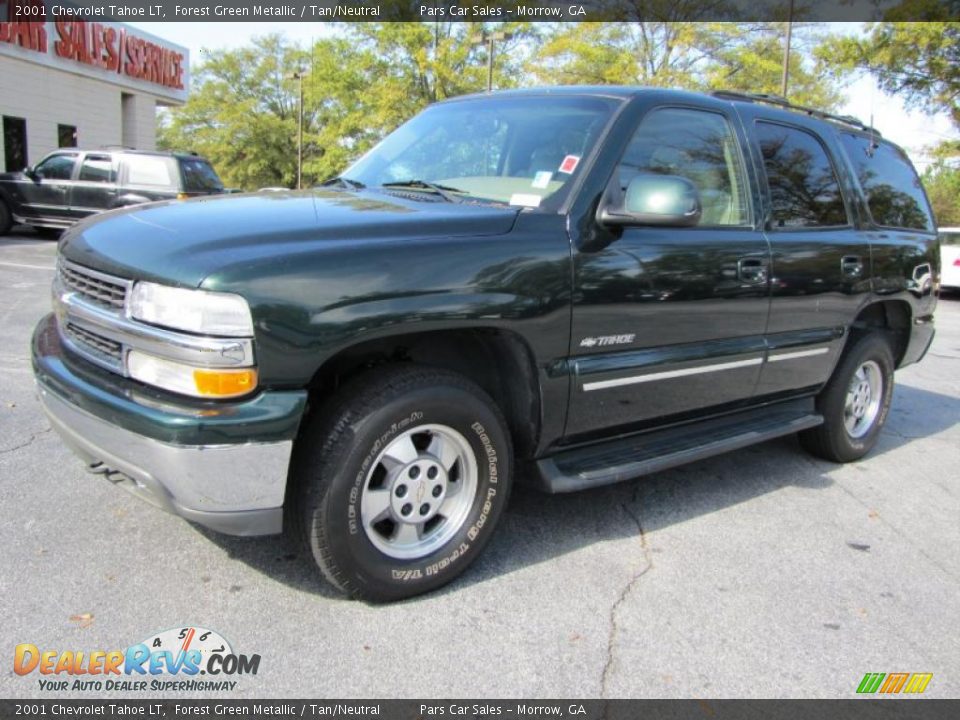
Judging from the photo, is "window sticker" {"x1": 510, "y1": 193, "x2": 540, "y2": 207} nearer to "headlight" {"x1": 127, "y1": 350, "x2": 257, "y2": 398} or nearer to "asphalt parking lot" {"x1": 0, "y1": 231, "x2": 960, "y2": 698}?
"headlight" {"x1": 127, "y1": 350, "x2": 257, "y2": 398}

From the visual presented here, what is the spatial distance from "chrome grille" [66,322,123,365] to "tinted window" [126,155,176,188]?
39.1ft

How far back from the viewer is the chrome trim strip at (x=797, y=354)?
4.01 meters

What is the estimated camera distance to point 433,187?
347 centimetres

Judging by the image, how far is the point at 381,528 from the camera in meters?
2.94

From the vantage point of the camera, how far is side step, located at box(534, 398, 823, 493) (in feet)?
10.5

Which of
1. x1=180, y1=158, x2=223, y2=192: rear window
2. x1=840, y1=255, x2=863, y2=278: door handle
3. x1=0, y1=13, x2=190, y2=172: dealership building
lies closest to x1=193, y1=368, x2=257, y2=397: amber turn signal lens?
x1=840, y1=255, x2=863, y2=278: door handle

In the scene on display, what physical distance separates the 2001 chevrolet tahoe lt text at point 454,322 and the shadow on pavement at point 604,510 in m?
0.34

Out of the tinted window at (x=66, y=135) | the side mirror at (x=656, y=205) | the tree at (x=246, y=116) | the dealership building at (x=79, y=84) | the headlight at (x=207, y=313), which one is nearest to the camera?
the headlight at (x=207, y=313)

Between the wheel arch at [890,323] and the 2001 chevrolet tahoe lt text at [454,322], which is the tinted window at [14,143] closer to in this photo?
the 2001 chevrolet tahoe lt text at [454,322]

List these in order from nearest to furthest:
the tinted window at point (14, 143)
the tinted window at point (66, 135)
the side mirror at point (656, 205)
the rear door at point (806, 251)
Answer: the side mirror at point (656, 205)
the rear door at point (806, 251)
the tinted window at point (14, 143)
the tinted window at point (66, 135)

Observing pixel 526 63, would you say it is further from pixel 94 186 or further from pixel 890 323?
pixel 890 323

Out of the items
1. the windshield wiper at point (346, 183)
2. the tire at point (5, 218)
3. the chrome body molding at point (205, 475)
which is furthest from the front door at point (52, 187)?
the chrome body molding at point (205, 475)

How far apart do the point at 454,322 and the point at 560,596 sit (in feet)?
3.75
